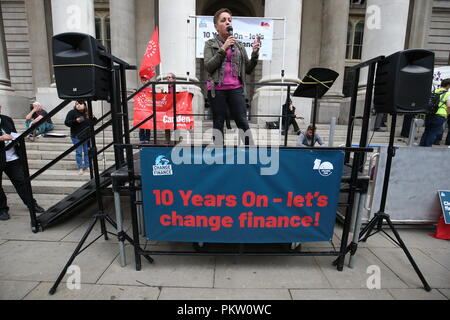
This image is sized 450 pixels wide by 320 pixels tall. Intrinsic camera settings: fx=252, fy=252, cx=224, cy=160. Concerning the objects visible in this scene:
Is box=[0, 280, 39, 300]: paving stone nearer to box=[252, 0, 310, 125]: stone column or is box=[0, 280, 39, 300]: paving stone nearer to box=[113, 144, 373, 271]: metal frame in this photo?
box=[113, 144, 373, 271]: metal frame

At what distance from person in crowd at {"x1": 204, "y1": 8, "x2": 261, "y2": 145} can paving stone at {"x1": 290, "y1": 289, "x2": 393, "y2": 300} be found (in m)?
1.92

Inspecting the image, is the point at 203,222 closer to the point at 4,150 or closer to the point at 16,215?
the point at 4,150

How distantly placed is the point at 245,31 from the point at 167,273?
6646 mm

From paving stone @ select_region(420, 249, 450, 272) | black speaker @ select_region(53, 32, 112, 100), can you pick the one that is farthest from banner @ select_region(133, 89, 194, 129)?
paving stone @ select_region(420, 249, 450, 272)

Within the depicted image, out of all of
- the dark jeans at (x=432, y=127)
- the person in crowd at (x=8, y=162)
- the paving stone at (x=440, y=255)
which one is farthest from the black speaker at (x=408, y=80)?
the dark jeans at (x=432, y=127)

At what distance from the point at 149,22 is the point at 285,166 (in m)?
12.4

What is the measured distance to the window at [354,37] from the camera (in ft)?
49.7

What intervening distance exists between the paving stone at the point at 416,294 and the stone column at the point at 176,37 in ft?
23.4

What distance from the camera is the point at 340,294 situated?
249 centimetres

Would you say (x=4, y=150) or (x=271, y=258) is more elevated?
(x=4, y=150)

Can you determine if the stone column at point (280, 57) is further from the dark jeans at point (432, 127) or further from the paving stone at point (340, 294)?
the paving stone at point (340, 294)

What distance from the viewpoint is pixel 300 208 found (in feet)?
8.80
